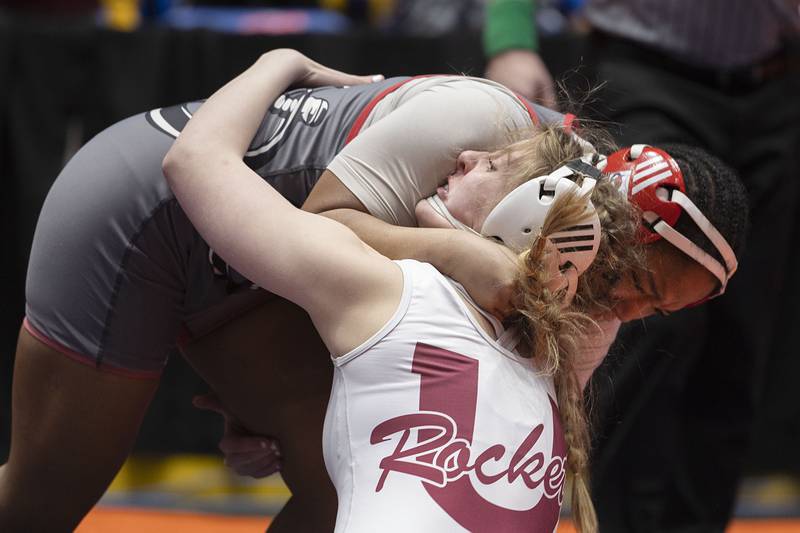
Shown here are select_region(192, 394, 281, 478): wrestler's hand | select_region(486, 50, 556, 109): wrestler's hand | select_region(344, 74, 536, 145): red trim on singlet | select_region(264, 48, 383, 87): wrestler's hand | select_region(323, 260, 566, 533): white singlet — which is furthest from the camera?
select_region(486, 50, 556, 109): wrestler's hand

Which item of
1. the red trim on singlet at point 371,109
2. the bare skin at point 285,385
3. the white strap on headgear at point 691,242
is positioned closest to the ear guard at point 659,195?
the white strap on headgear at point 691,242

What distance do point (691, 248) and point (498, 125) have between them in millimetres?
337

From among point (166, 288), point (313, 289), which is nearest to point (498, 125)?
point (313, 289)

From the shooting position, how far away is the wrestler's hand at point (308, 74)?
5.78 ft

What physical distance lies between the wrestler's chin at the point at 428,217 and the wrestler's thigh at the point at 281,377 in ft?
1.02

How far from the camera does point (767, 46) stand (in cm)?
253

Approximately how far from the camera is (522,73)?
2.41m

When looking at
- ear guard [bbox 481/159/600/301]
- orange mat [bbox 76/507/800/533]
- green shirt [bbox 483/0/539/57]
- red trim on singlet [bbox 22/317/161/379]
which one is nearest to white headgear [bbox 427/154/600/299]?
ear guard [bbox 481/159/600/301]

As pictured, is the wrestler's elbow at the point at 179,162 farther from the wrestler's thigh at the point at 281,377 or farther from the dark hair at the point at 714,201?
the dark hair at the point at 714,201

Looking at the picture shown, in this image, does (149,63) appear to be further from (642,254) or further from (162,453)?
(642,254)

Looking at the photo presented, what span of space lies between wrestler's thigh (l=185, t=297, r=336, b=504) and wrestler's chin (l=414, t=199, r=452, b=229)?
12.2 inches

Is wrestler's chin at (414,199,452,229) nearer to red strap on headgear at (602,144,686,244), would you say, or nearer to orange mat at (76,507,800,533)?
red strap on headgear at (602,144,686,244)

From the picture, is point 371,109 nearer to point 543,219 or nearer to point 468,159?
point 468,159

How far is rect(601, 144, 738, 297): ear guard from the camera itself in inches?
63.8
